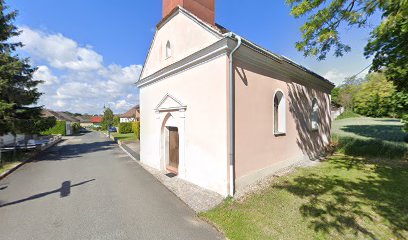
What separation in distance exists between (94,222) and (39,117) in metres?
12.5

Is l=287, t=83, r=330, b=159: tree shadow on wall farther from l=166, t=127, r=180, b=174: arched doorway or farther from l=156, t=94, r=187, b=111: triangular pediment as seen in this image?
l=166, t=127, r=180, b=174: arched doorway

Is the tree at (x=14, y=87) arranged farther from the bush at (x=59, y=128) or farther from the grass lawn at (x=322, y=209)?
the bush at (x=59, y=128)

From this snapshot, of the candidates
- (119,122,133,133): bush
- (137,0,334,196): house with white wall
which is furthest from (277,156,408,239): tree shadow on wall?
(119,122,133,133): bush

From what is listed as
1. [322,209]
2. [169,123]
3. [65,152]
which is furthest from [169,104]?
[65,152]

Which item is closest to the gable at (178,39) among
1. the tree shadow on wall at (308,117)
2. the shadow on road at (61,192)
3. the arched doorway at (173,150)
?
the arched doorway at (173,150)

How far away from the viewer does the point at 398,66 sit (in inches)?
313

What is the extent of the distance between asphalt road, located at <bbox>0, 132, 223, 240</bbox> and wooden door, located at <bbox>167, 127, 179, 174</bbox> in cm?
124

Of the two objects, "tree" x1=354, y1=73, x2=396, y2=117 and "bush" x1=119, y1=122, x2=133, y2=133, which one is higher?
"tree" x1=354, y1=73, x2=396, y2=117

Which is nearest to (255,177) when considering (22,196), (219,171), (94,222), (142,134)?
(219,171)

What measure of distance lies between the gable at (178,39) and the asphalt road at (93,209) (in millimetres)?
5238

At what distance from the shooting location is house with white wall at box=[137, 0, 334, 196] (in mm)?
6371

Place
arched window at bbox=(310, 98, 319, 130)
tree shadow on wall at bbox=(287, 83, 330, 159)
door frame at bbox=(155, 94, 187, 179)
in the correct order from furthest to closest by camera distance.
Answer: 1. arched window at bbox=(310, 98, 319, 130)
2. tree shadow on wall at bbox=(287, 83, 330, 159)
3. door frame at bbox=(155, 94, 187, 179)

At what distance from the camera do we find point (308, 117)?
36.7ft

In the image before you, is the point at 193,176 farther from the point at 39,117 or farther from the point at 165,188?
the point at 39,117
